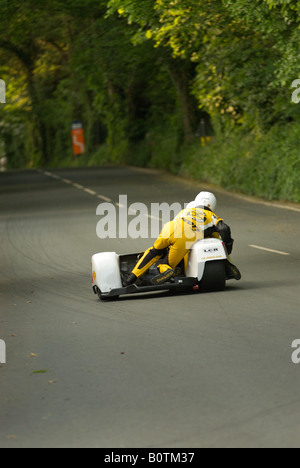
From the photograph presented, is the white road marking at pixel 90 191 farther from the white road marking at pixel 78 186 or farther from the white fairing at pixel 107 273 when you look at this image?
the white fairing at pixel 107 273

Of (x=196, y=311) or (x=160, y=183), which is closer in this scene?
(x=196, y=311)

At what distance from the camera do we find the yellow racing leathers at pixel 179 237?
12.1 m

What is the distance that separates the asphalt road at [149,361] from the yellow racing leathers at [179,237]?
47 centimetres

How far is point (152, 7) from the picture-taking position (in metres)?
27.0

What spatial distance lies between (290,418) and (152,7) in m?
21.9

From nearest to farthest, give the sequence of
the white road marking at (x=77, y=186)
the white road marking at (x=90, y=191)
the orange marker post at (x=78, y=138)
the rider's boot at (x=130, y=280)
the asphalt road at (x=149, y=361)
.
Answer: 1. the asphalt road at (x=149, y=361)
2. the rider's boot at (x=130, y=280)
3. the white road marking at (x=77, y=186)
4. the white road marking at (x=90, y=191)
5. the orange marker post at (x=78, y=138)

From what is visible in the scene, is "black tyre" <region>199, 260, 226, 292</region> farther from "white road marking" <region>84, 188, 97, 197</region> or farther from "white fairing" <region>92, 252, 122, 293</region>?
"white road marking" <region>84, 188, 97, 197</region>

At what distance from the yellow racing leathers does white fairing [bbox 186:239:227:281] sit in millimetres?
132

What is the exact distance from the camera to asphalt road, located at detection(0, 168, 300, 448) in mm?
6301

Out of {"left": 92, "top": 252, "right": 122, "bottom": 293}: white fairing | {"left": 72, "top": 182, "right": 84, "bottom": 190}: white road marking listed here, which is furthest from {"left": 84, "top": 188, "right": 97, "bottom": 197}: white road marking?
{"left": 92, "top": 252, "right": 122, "bottom": 293}: white fairing

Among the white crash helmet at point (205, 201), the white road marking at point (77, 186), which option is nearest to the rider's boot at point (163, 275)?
the white crash helmet at point (205, 201)

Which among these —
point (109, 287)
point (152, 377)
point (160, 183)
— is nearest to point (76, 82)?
point (160, 183)

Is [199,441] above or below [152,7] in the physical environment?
below
